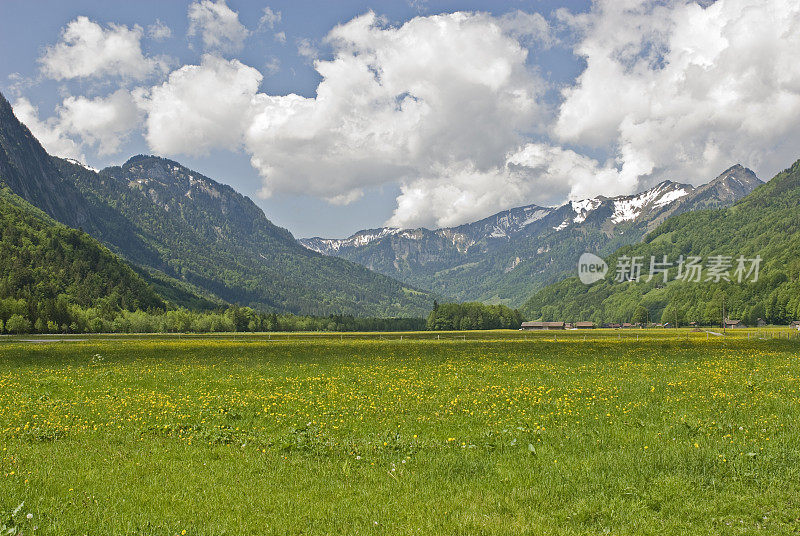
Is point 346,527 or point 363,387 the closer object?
point 346,527

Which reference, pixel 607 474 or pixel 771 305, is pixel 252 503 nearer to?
pixel 607 474

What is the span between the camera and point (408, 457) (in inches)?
471

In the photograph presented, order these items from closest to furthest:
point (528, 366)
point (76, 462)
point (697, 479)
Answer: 1. point (697, 479)
2. point (76, 462)
3. point (528, 366)

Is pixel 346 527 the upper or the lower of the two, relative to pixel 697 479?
lower

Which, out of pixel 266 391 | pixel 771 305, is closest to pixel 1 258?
pixel 266 391

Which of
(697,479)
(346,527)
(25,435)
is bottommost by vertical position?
(25,435)

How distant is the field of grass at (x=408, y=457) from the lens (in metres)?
8.70

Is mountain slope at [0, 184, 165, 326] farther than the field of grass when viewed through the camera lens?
Yes

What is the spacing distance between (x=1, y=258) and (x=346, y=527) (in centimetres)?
22095

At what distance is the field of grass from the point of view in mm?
8703

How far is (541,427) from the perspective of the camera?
14.6 meters

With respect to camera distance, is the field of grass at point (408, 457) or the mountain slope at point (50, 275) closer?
the field of grass at point (408, 457)

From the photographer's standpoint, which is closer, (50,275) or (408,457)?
(408,457)

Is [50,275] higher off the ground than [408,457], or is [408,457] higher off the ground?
[50,275]
